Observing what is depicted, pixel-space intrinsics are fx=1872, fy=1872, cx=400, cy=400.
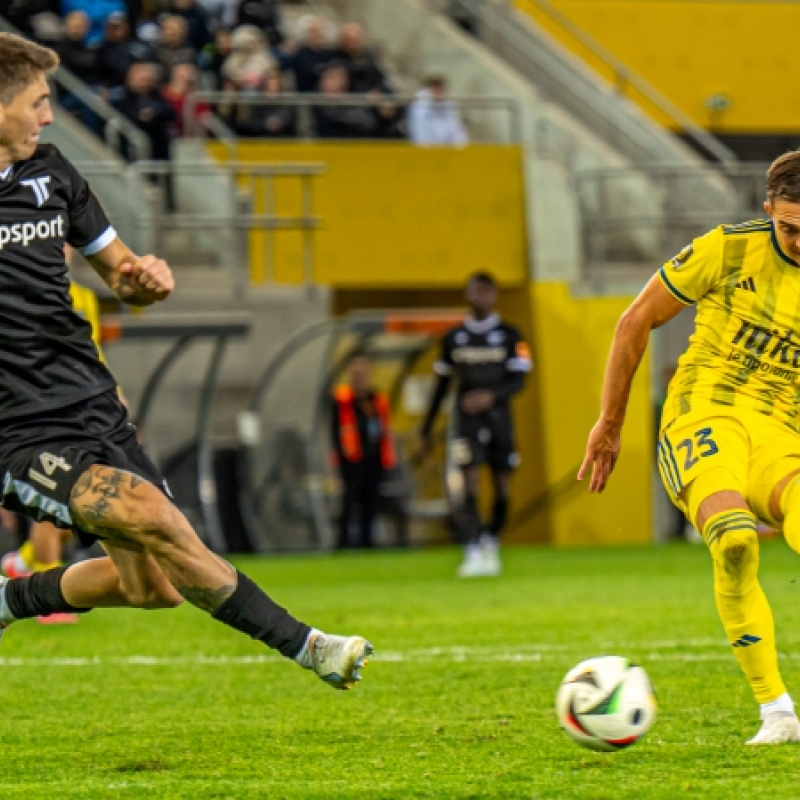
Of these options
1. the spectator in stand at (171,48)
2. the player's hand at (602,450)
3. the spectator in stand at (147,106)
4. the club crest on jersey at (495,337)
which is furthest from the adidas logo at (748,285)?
the spectator in stand at (171,48)

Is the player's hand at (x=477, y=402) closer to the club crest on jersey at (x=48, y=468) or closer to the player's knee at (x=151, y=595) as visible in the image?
the player's knee at (x=151, y=595)

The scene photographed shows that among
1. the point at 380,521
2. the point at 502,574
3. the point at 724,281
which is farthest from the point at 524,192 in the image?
the point at 724,281

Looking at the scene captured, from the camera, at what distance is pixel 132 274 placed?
6.33 m

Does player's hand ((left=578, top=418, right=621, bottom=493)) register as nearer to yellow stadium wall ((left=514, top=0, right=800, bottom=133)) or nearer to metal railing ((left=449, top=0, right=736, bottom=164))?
metal railing ((left=449, top=0, right=736, bottom=164))

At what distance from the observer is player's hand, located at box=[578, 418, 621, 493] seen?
6387 mm

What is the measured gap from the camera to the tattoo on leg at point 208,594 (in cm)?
590

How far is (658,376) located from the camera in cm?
1928

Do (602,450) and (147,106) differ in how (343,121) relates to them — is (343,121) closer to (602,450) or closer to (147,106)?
(147,106)

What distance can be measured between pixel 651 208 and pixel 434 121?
2545 mm

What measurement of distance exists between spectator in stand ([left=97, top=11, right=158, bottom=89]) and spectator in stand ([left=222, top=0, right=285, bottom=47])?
181cm

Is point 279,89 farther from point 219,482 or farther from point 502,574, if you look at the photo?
point 502,574

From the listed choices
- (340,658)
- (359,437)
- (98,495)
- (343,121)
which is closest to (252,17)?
(343,121)

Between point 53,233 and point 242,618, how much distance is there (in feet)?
4.68

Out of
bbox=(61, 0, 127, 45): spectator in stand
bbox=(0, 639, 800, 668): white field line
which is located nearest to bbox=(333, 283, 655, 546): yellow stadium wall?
bbox=(61, 0, 127, 45): spectator in stand
